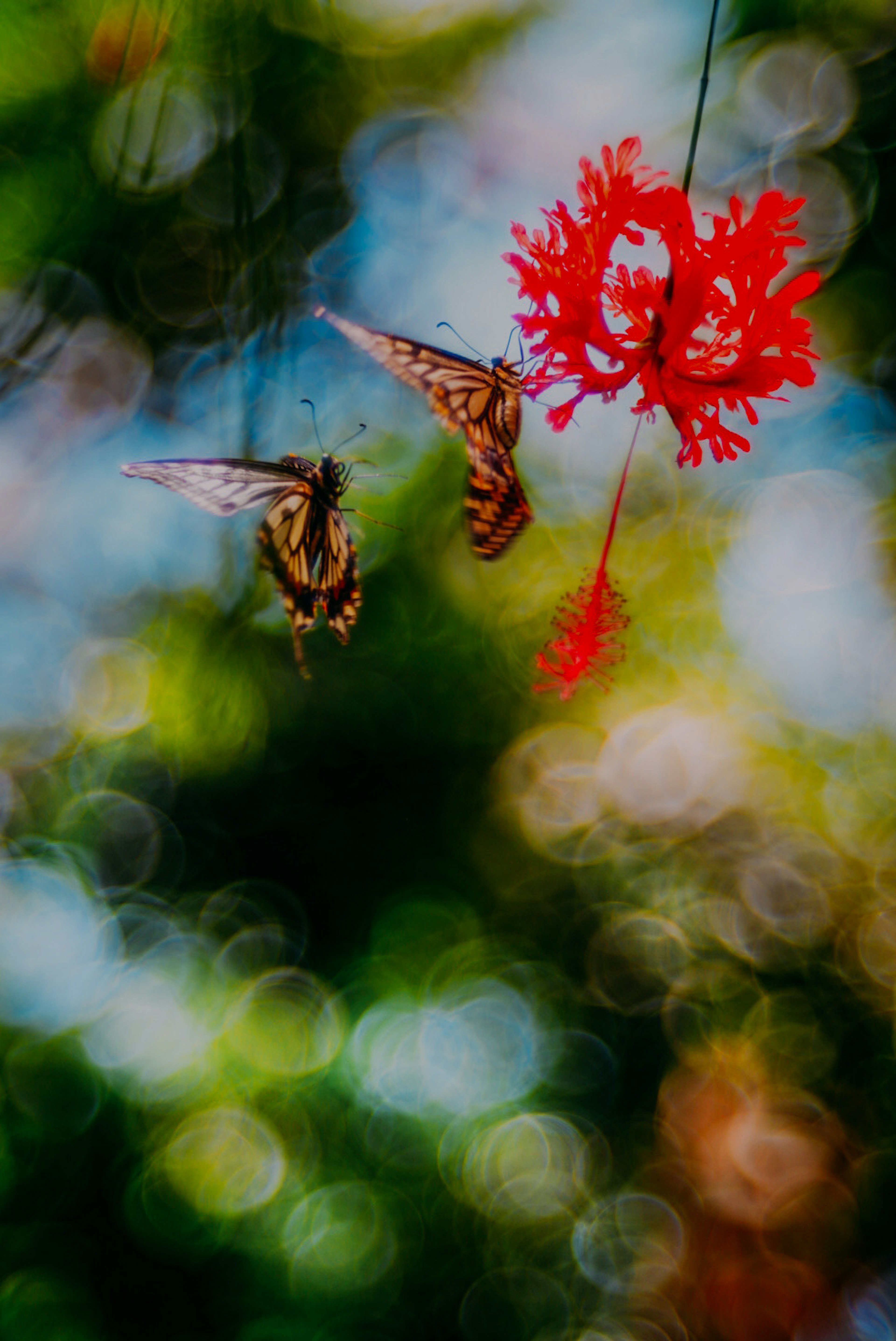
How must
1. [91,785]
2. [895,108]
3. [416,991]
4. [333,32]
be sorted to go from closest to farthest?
[333,32], [895,108], [91,785], [416,991]

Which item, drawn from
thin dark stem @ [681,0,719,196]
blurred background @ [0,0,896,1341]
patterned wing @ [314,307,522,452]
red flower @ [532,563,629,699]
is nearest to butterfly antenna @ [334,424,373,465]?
blurred background @ [0,0,896,1341]

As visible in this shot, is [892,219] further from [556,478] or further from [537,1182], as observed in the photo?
[537,1182]

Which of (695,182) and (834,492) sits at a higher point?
(695,182)

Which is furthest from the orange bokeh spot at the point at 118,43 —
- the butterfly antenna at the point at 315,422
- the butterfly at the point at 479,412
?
Result: the butterfly at the point at 479,412

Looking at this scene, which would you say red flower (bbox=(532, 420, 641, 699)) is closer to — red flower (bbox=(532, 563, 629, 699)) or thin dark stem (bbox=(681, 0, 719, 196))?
red flower (bbox=(532, 563, 629, 699))

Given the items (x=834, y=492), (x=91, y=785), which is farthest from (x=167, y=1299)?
(x=834, y=492)

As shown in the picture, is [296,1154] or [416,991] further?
[416,991]
